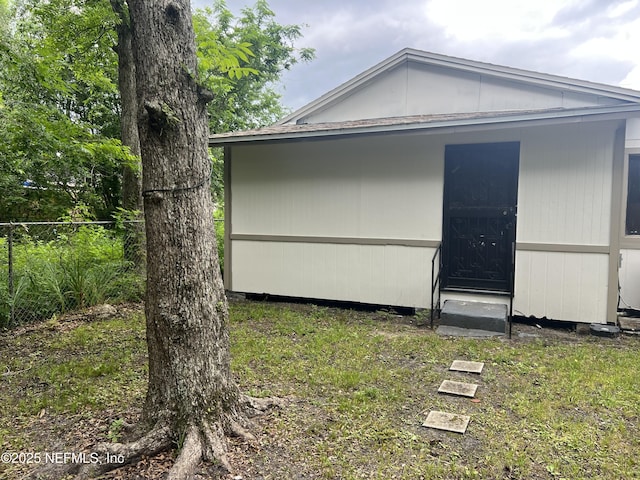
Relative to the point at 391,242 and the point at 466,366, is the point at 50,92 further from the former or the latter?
the point at 466,366

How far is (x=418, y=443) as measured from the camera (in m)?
2.34

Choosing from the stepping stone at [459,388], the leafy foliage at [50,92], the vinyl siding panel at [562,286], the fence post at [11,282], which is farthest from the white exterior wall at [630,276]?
the fence post at [11,282]

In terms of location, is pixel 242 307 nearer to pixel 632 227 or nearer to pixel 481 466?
pixel 481 466

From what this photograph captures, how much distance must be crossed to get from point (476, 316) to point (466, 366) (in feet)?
4.15

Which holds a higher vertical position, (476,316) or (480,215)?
(480,215)

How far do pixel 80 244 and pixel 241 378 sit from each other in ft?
12.9

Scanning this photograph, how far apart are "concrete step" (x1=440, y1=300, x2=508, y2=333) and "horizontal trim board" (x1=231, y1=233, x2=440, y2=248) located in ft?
2.91

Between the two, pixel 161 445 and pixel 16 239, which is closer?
pixel 161 445

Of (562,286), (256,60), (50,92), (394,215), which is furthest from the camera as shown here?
(256,60)

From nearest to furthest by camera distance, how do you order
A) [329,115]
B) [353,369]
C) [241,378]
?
1. [241,378]
2. [353,369]
3. [329,115]

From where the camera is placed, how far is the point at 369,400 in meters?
2.88

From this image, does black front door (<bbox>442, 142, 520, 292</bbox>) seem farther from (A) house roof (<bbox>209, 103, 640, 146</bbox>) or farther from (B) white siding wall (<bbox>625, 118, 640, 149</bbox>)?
(B) white siding wall (<bbox>625, 118, 640, 149</bbox>)

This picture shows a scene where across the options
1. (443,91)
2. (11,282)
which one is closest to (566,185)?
(443,91)

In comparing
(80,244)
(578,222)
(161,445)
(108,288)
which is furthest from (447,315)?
(80,244)
